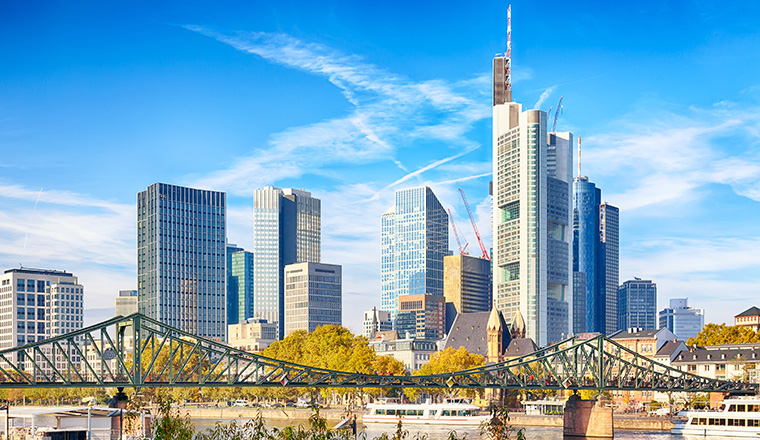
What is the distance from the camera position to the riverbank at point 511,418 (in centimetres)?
14075

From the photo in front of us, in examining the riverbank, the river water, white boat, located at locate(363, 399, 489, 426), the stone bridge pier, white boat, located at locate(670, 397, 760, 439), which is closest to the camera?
the stone bridge pier

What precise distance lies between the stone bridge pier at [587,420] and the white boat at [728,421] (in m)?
14.4

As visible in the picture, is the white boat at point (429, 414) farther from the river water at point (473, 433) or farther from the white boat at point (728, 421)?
the white boat at point (728, 421)

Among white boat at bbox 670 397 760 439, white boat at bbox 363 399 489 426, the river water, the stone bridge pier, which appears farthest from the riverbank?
the stone bridge pier

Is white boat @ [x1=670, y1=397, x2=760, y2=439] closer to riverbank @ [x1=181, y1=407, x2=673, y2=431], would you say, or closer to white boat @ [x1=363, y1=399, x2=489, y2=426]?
riverbank @ [x1=181, y1=407, x2=673, y2=431]

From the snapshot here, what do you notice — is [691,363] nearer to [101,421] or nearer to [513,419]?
[513,419]

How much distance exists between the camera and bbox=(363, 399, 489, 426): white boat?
488ft

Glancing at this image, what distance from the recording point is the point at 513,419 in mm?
152625

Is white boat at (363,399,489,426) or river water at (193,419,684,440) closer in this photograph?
river water at (193,419,684,440)

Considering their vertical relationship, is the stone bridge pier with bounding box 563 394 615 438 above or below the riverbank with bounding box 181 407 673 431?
above

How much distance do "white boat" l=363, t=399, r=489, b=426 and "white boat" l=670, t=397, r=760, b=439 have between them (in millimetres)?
28928

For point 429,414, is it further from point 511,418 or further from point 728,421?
point 728,421

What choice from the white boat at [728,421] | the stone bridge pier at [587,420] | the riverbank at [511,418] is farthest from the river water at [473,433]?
the riverbank at [511,418]

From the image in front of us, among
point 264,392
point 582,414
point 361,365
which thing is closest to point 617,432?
point 582,414
